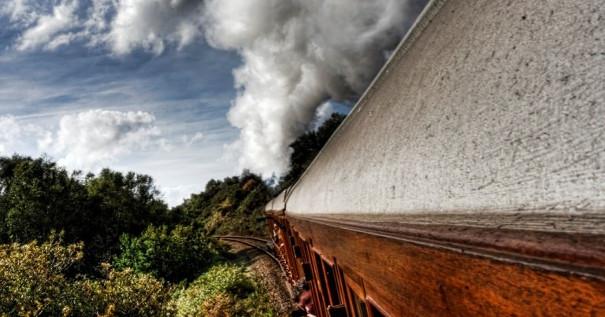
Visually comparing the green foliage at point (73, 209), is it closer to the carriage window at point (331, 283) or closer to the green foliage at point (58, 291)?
the green foliage at point (58, 291)

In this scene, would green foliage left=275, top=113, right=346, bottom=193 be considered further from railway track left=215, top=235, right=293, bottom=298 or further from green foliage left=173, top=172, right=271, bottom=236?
railway track left=215, top=235, right=293, bottom=298

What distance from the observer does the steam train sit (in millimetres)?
549

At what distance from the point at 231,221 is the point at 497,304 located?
4098cm

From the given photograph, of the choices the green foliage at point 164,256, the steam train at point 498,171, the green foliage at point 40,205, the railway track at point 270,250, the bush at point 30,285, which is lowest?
the railway track at point 270,250

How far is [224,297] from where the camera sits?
11328 mm

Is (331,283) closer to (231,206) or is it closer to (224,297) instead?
(224,297)

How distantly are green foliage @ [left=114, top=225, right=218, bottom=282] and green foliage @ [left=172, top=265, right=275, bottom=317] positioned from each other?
295 cm

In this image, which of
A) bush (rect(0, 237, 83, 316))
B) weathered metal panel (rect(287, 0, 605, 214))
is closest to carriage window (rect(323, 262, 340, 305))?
weathered metal panel (rect(287, 0, 605, 214))

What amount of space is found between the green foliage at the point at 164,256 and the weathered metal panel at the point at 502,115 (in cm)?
1779

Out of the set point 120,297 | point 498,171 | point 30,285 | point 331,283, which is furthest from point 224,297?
point 498,171

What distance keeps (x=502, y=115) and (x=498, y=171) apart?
142 mm

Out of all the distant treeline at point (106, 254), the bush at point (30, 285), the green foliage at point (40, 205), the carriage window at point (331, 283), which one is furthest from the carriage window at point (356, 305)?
the green foliage at point (40, 205)

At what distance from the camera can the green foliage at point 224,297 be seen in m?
10.6

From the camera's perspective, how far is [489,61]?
0.95 meters
